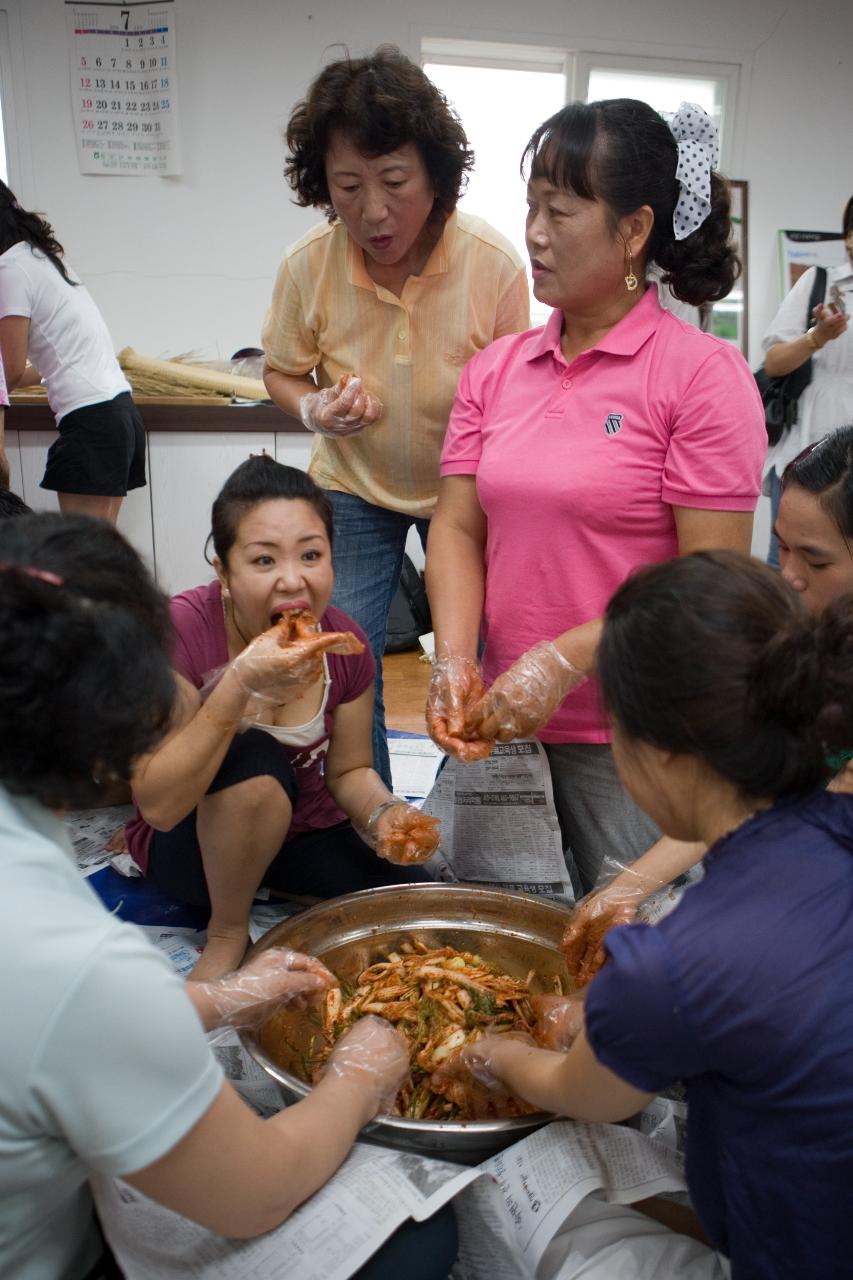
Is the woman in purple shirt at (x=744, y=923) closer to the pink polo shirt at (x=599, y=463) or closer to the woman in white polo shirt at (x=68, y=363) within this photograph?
the pink polo shirt at (x=599, y=463)

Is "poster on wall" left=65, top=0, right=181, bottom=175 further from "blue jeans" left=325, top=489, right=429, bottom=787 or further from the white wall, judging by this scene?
"blue jeans" left=325, top=489, right=429, bottom=787

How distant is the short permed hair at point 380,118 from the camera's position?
1854 mm

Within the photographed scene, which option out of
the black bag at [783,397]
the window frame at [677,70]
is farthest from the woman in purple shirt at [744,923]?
the window frame at [677,70]

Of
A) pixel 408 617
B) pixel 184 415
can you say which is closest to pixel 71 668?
pixel 184 415

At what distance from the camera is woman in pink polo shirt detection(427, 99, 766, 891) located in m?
1.64

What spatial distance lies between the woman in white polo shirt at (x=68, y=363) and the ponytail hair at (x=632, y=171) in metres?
1.97

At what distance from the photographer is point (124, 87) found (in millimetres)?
4453

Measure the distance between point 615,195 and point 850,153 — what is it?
14.5 ft

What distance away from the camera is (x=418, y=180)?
1933mm

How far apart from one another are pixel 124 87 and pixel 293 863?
405cm

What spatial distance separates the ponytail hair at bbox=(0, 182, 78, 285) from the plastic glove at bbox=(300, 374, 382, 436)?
5.04 ft

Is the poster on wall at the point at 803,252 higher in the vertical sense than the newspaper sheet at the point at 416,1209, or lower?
higher

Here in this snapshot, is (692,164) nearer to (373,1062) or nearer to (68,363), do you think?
(373,1062)

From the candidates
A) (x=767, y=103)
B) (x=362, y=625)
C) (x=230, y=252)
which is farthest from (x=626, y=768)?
(x=767, y=103)
